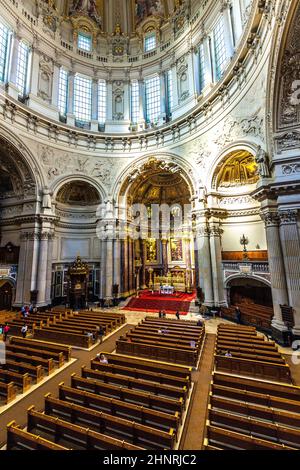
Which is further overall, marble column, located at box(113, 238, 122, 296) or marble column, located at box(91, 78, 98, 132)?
marble column, located at box(91, 78, 98, 132)

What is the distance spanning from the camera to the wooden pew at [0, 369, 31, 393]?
6059 mm

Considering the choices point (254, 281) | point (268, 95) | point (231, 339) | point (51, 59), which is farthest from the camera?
point (51, 59)

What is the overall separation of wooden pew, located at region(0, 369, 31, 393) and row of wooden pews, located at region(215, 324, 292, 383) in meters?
5.96

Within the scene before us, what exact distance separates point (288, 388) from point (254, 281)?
9613 millimetres

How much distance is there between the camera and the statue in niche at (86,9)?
21.1 metres

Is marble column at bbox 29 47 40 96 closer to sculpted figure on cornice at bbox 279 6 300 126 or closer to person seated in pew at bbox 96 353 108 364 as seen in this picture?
sculpted figure on cornice at bbox 279 6 300 126

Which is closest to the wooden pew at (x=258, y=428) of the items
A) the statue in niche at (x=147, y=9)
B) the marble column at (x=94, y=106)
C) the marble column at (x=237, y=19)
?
the marble column at (x=237, y=19)

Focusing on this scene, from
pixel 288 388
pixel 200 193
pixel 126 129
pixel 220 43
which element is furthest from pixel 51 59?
pixel 288 388

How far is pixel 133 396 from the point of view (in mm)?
5074

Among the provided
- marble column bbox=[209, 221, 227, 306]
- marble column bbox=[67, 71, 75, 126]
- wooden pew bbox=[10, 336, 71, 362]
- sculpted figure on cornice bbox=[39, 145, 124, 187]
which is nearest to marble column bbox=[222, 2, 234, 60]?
sculpted figure on cornice bbox=[39, 145, 124, 187]

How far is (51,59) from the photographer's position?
19109 millimetres

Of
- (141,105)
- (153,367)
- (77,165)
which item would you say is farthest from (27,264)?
(141,105)

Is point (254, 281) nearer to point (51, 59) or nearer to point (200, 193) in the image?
point (200, 193)

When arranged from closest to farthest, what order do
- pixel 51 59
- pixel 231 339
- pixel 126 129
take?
pixel 231 339 → pixel 51 59 → pixel 126 129
